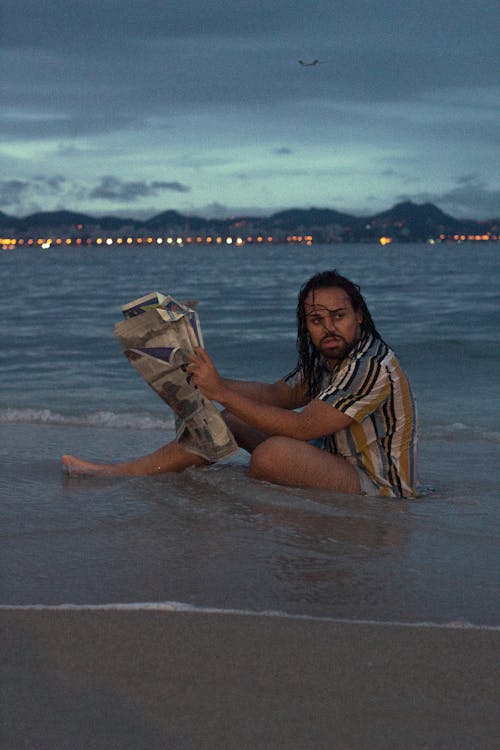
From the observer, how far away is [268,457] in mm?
A: 4664

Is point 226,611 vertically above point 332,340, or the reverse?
point 332,340

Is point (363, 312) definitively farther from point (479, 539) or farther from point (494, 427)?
point (494, 427)

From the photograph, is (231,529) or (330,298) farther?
(330,298)

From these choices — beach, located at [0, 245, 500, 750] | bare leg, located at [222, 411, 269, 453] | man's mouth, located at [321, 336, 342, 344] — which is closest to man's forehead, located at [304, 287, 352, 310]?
man's mouth, located at [321, 336, 342, 344]

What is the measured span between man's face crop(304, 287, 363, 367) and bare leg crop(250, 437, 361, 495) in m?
0.46

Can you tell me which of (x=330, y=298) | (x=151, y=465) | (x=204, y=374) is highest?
(x=330, y=298)

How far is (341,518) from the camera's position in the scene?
4.32 metres

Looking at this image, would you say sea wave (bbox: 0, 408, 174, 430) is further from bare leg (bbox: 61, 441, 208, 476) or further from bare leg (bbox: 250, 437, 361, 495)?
bare leg (bbox: 250, 437, 361, 495)

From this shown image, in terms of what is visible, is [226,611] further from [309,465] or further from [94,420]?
[94,420]

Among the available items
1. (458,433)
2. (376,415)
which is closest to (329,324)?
(376,415)

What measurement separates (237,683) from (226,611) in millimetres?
535

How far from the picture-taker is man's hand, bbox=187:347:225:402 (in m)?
4.14

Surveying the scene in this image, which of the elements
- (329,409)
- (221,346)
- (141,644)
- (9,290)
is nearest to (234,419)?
(329,409)

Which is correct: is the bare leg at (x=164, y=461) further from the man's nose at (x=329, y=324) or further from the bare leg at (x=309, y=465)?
the man's nose at (x=329, y=324)
